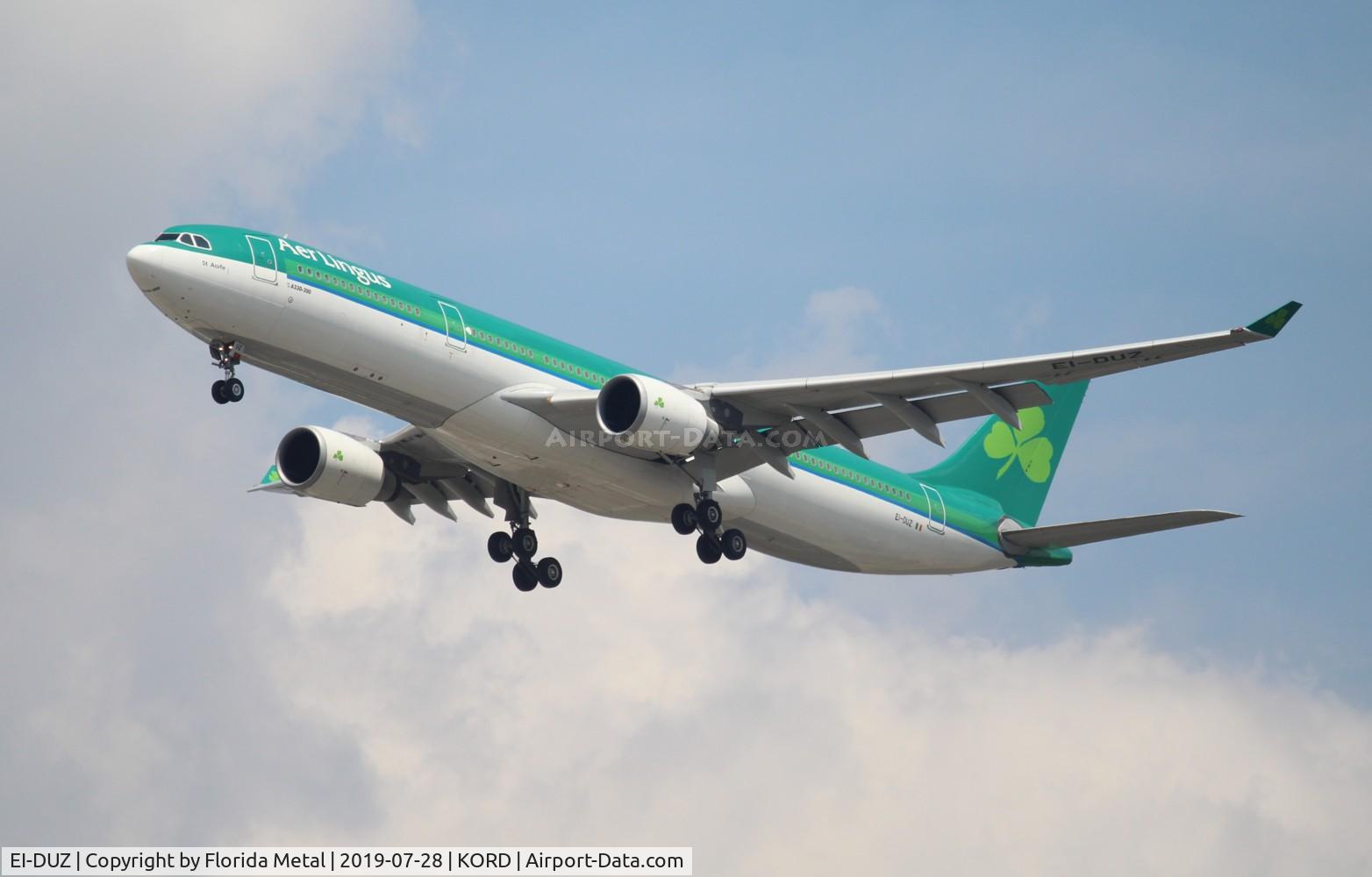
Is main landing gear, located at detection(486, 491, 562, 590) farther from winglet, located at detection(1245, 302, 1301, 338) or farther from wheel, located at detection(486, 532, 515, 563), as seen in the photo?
winglet, located at detection(1245, 302, 1301, 338)

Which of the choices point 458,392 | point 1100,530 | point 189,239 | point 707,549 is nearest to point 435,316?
point 458,392

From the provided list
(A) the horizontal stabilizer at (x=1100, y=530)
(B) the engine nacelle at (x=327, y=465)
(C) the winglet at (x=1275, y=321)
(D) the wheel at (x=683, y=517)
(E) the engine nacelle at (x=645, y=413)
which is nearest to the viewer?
(C) the winglet at (x=1275, y=321)

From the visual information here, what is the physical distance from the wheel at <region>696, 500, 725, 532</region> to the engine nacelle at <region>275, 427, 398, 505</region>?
24.2 ft

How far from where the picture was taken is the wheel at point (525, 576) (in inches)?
1529

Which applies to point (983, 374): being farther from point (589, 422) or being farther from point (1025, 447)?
point (1025, 447)

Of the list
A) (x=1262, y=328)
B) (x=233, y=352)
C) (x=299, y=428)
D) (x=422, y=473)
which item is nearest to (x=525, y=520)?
(x=422, y=473)

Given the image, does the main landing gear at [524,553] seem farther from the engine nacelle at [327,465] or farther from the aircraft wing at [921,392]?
the aircraft wing at [921,392]

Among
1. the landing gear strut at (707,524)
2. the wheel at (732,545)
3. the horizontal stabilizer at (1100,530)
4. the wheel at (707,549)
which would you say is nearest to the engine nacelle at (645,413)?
the landing gear strut at (707,524)

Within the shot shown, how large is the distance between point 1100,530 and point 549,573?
40.5 feet

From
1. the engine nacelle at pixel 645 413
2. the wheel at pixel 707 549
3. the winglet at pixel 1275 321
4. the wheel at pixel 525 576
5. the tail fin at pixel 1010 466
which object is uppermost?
the tail fin at pixel 1010 466

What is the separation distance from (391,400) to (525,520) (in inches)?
313

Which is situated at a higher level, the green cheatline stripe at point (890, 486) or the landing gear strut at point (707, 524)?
the green cheatline stripe at point (890, 486)

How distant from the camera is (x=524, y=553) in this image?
38.8 meters

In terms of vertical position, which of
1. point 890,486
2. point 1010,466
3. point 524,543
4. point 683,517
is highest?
point 1010,466
